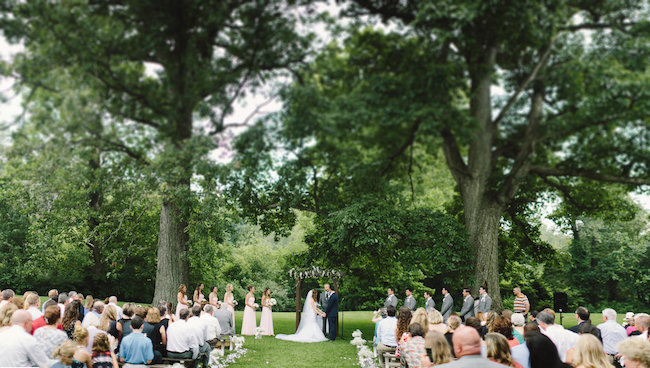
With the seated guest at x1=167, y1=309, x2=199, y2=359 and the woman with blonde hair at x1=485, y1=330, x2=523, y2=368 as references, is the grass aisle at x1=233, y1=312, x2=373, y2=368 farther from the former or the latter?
the woman with blonde hair at x1=485, y1=330, x2=523, y2=368

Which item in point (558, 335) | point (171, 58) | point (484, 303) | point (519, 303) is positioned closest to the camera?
point (558, 335)

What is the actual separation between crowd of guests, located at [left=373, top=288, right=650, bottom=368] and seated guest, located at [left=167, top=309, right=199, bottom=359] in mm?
3904

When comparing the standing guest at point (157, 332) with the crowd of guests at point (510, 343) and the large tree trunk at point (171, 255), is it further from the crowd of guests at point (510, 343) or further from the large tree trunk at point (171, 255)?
the large tree trunk at point (171, 255)

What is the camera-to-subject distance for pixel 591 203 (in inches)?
691

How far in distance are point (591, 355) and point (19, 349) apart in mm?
6193

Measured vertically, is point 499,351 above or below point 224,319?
above

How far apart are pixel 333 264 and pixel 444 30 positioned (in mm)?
8930

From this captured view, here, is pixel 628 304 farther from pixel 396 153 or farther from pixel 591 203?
pixel 396 153

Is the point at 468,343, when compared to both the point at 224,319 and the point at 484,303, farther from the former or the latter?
the point at 224,319

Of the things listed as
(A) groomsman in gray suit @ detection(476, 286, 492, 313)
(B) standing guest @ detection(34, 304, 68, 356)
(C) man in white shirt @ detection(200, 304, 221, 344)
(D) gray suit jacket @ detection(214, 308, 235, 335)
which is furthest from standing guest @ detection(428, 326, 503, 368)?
(D) gray suit jacket @ detection(214, 308, 235, 335)

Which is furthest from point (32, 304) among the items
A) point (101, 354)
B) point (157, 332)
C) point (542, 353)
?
point (542, 353)

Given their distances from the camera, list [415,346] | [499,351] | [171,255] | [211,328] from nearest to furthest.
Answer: [499,351] → [415,346] → [211,328] → [171,255]

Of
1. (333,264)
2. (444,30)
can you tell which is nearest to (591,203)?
(444,30)

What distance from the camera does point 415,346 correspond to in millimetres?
6688
